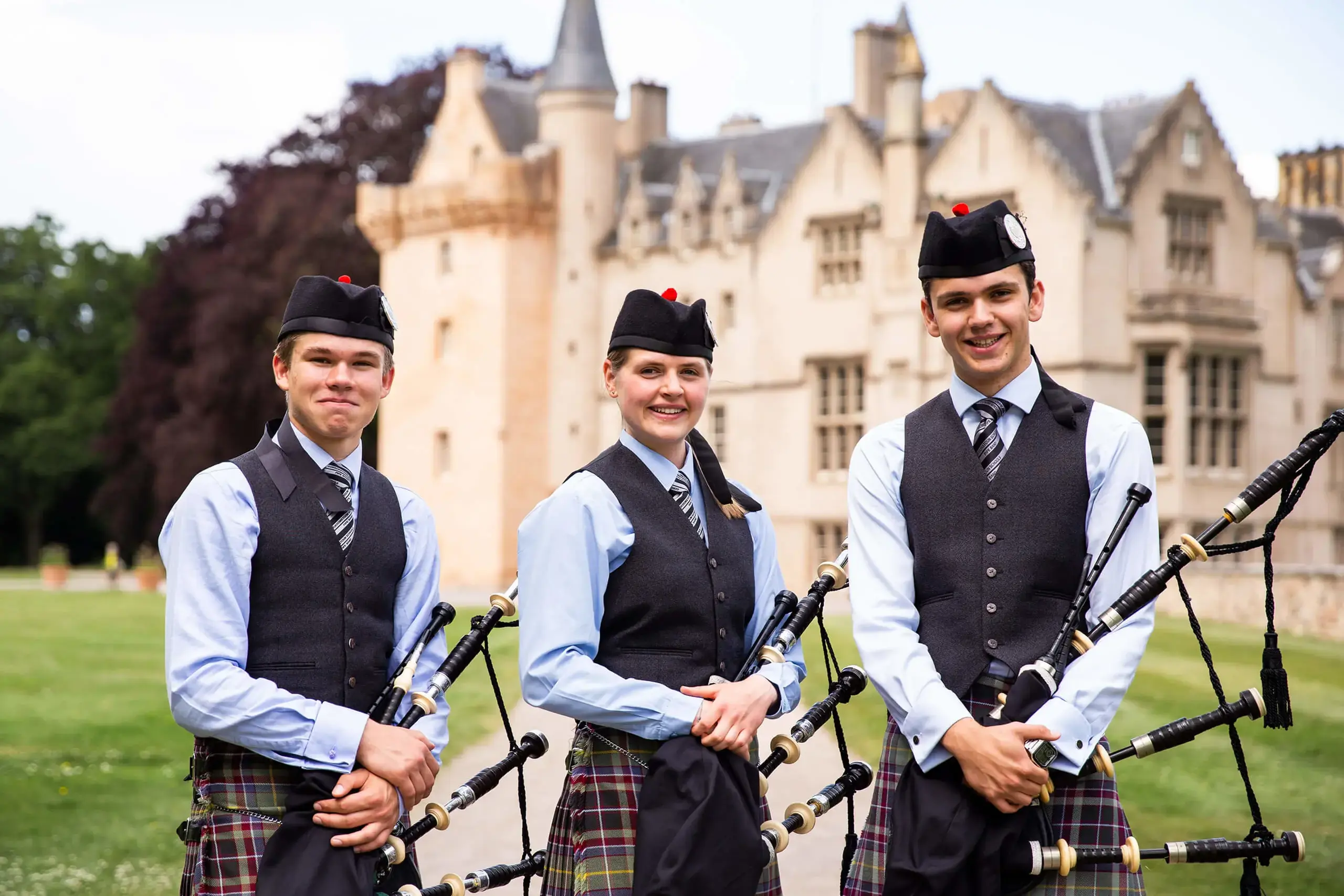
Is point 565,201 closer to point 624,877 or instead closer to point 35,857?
point 35,857

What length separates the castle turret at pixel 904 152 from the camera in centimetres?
3011

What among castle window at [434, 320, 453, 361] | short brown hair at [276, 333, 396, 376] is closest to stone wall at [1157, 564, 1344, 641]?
castle window at [434, 320, 453, 361]

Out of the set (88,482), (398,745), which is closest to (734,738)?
(398,745)

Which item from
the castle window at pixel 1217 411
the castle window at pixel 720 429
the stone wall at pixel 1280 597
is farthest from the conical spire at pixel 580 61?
the stone wall at pixel 1280 597

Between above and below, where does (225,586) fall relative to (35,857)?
above

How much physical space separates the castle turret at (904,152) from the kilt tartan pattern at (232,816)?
26.9 m

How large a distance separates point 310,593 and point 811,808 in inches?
53.8

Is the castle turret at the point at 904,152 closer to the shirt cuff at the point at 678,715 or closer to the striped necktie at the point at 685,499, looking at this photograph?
the striped necktie at the point at 685,499

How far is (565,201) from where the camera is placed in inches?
1388

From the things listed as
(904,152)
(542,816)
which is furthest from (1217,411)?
(542,816)

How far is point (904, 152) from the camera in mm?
30219

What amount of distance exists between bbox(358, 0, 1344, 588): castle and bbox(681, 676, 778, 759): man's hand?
81.2ft

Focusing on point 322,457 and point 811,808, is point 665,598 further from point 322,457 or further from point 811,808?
point 322,457

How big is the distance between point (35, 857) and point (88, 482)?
45658 mm
